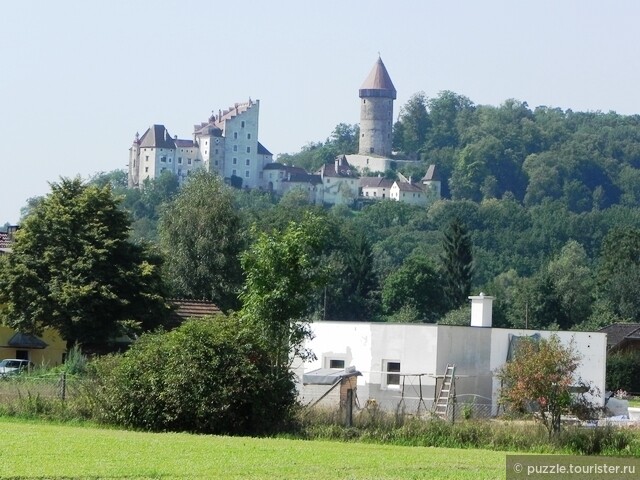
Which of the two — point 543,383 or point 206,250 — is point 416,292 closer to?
point 206,250

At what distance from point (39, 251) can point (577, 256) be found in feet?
366

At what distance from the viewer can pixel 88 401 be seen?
28703 millimetres

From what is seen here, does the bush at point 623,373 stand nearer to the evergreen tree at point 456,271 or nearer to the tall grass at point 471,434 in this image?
the tall grass at point 471,434

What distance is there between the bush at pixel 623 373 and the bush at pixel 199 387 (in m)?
34.4

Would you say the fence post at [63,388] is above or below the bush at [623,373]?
above

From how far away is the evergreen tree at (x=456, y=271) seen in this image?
118750 mm

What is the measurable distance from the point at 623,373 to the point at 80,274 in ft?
82.3

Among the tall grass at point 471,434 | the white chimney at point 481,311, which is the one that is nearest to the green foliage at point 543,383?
the tall grass at point 471,434

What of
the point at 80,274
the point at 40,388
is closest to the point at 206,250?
the point at 80,274

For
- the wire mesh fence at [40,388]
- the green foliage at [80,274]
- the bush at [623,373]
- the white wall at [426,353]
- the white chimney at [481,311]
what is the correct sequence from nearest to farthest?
1. the wire mesh fence at [40,388]
2. the white wall at [426,353]
3. the white chimney at [481,311]
4. the green foliage at [80,274]
5. the bush at [623,373]

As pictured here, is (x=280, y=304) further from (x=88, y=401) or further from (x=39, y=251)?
(x=39, y=251)

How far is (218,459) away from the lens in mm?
19797

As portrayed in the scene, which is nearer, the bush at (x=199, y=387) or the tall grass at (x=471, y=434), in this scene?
the tall grass at (x=471, y=434)

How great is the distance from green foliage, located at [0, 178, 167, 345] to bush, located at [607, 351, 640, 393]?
21.3m
